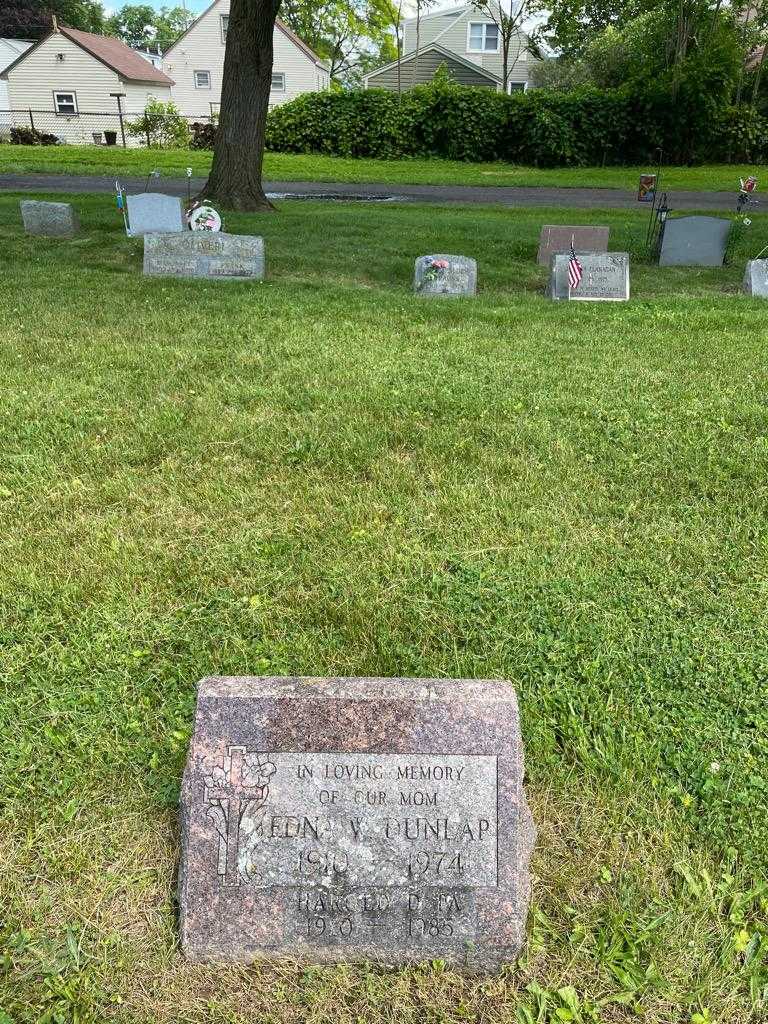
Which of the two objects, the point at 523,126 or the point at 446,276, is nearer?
the point at 446,276

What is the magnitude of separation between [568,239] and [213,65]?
41.4 m

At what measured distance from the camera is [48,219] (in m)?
12.1

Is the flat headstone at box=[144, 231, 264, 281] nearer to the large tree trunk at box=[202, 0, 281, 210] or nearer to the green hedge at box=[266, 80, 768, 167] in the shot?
the large tree trunk at box=[202, 0, 281, 210]

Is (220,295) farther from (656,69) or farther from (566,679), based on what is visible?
(656,69)

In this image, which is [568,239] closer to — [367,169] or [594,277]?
[594,277]

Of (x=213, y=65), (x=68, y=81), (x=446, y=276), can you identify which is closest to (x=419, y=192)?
(x=446, y=276)

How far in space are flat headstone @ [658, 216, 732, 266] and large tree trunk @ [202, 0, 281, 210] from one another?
7.63 m

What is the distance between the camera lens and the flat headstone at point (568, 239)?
11.5m

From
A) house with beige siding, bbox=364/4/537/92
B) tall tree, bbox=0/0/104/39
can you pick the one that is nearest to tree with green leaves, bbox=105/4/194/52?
tall tree, bbox=0/0/104/39

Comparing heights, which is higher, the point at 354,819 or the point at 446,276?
the point at 446,276

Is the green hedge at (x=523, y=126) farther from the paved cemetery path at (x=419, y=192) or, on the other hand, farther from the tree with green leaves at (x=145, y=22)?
the tree with green leaves at (x=145, y=22)

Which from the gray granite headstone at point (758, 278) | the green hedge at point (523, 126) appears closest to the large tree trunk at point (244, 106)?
the gray granite headstone at point (758, 278)

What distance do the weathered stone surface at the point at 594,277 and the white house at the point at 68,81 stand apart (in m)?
38.5

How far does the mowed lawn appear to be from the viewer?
2166 millimetres
